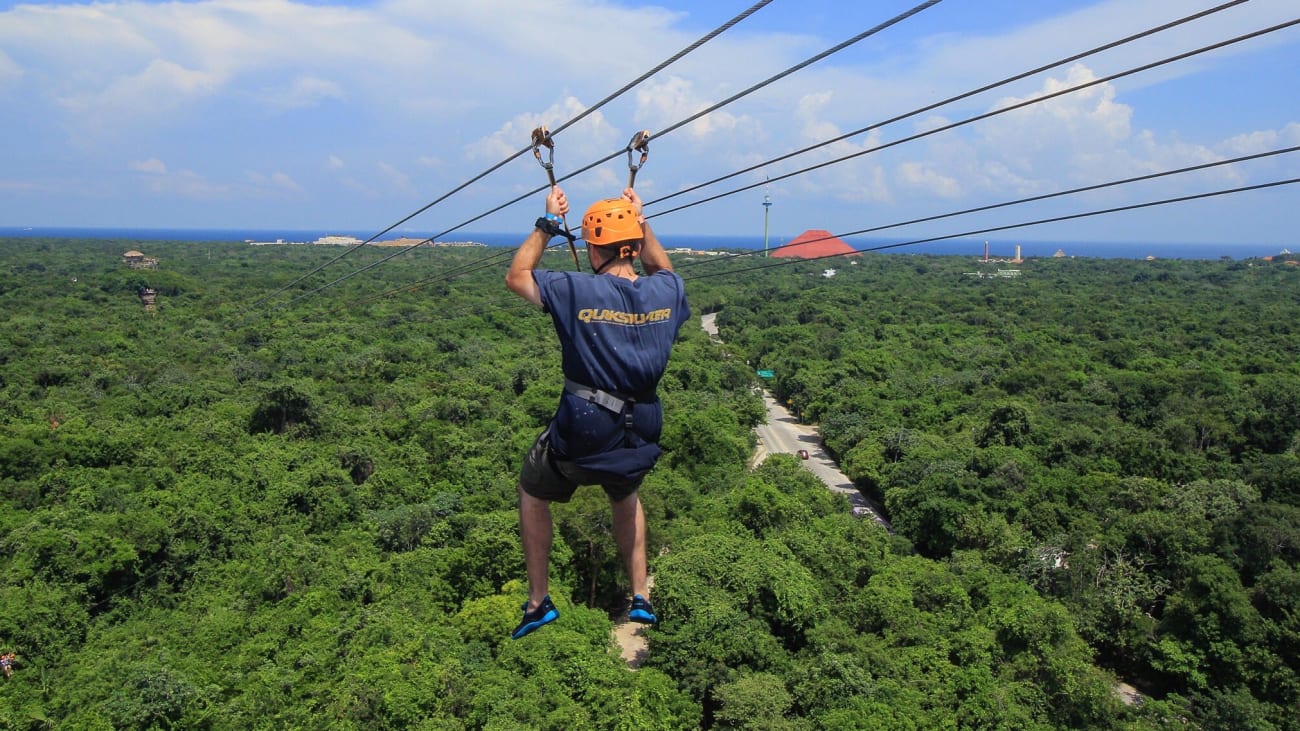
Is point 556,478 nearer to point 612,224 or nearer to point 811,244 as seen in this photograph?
point 612,224

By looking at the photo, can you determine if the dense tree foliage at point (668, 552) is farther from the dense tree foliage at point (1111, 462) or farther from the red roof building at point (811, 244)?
the red roof building at point (811, 244)

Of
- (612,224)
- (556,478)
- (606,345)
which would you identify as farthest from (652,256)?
(556,478)

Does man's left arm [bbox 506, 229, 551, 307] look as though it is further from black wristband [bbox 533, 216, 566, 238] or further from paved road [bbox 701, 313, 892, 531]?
paved road [bbox 701, 313, 892, 531]

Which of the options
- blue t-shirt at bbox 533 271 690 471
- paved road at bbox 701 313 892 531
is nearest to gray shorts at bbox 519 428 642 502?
blue t-shirt at bbox 533 271 690 471

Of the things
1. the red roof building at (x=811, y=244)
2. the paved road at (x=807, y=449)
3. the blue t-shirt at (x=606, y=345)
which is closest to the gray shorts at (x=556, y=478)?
the blue t-shirt at (x=606, y=345)

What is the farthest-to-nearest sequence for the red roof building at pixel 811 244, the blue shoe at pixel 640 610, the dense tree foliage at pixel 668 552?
the dense tree foliage at pixel 668 552, the red roof building at pixel 811 244, the blue shoe at pixel 640 610

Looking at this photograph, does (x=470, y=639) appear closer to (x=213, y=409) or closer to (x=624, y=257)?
(x=624, y=257)
